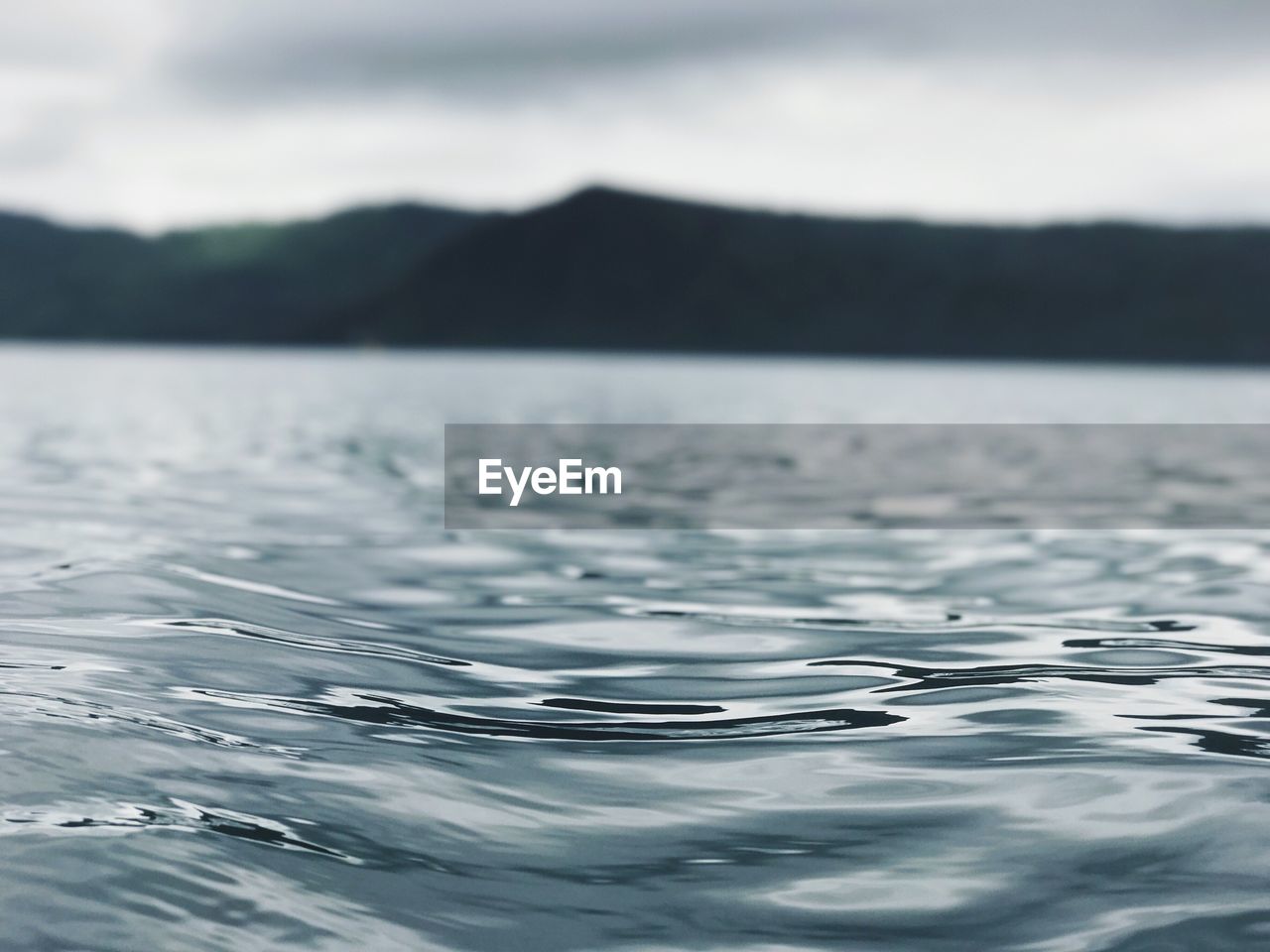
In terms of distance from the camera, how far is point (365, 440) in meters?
25.1

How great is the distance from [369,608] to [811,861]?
4613mm

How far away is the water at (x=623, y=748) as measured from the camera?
390cm

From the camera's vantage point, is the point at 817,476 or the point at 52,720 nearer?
the point at 52,720

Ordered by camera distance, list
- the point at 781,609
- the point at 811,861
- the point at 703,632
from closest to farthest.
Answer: the point at 811,861 → the point at 703,632 → the point at 781,609

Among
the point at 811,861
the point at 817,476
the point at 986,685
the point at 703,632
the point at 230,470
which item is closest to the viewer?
the point at 811,861

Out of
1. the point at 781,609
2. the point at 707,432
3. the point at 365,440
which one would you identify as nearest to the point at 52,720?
the point at 781,609

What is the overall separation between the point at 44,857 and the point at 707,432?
2665 centimetres

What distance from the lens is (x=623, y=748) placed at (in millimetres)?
5461

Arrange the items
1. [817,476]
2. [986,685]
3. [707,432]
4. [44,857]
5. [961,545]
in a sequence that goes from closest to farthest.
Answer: [44,857], [986,685], [961,545], [817,476], [707,432]

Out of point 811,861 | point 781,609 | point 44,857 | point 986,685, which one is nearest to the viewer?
point 44,857

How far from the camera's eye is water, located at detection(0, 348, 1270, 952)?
390 cm

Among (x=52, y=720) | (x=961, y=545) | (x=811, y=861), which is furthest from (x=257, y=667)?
(x=961, y=545)

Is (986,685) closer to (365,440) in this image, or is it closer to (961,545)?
(961,545)

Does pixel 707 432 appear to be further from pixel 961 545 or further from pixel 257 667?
pixel 257 667
